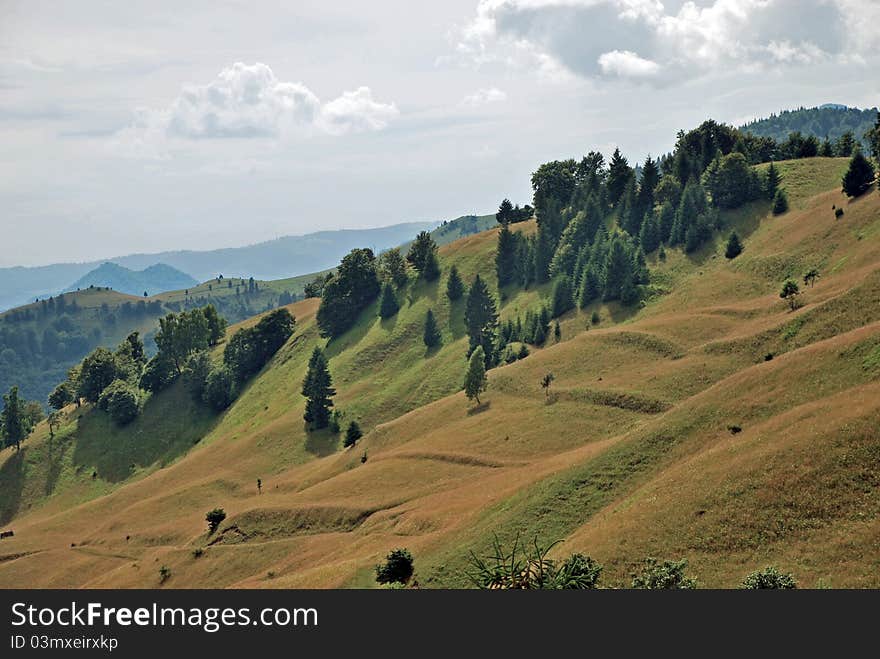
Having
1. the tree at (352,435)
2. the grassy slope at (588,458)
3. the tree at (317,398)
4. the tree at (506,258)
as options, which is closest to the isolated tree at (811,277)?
the grassy slope at (588,458)

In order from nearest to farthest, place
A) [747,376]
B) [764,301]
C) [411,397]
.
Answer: [747,376]
[764,301]
[411,397]

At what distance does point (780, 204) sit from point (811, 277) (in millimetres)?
49671

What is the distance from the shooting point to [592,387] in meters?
97.4

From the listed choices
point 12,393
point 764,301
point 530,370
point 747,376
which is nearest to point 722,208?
point 764,301

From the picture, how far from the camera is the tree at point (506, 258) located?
18719 cm

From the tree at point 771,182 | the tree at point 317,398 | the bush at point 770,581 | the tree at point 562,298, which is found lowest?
the tree at point 317,398

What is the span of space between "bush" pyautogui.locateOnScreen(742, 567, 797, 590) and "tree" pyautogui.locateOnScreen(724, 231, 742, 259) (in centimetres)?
11012

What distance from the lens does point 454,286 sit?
183375 millimetres

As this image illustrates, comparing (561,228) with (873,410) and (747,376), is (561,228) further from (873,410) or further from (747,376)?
(873,410)

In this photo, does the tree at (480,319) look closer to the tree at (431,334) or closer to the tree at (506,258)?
the tree at (431,334)

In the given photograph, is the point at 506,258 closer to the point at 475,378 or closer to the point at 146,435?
the point at 475,378

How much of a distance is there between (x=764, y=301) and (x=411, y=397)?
225 feet

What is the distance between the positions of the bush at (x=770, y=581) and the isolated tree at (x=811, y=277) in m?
74.0

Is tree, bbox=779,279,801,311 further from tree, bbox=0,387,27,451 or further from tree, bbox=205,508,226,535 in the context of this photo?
tree, bbox=0,387,27,451
